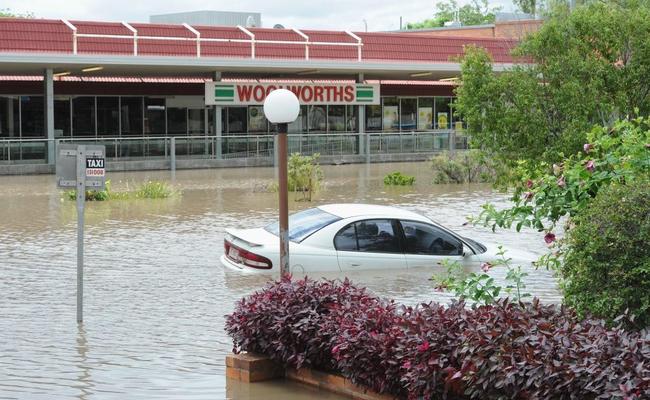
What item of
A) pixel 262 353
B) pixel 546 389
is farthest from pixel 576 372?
pixel 262 353

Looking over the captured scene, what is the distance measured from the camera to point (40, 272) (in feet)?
52.5

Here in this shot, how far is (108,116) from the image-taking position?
46.4m

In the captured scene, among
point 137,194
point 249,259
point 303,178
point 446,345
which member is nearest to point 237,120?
point 137,194

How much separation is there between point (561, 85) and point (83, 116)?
33130 mm

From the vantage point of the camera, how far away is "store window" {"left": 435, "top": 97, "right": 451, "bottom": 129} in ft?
180

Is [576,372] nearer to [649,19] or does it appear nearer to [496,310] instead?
[496,310]

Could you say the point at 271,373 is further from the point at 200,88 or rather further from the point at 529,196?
the point at 200,88

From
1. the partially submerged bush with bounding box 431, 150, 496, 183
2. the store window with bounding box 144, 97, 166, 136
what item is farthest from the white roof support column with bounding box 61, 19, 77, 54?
the partially submerged bush with bounding box 431, 150, 496, 183

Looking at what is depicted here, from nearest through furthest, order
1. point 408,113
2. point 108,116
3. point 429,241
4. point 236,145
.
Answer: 1. point 429,241
2. point 236,145
3. point 108,116
4. point 408,113

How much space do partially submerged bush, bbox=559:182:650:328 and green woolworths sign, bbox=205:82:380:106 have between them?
3642 cm

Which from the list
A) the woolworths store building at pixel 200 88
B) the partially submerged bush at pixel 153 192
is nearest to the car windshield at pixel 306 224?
the partially submerged bush at pixel 153 192

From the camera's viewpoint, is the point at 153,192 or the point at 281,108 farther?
the point at 153,192

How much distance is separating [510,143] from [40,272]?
23.5 ft

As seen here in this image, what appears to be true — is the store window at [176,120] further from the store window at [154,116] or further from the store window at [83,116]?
the store window at [83,116]
